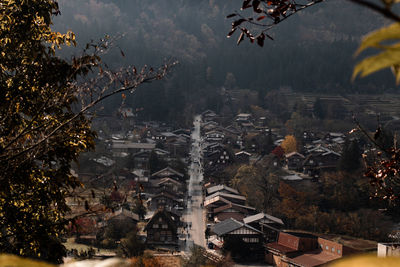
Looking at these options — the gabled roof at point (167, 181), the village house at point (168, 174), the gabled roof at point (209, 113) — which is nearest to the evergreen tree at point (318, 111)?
the gabled roof at point (209, 113)

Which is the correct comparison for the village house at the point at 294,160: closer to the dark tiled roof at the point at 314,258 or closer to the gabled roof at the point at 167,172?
the gabled roof at the point at 167,172

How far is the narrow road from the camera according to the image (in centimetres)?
1566

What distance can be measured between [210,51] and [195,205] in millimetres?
50182

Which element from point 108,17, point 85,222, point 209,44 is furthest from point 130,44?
point 85,222

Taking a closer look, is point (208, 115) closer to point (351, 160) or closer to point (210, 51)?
point (351, 160)

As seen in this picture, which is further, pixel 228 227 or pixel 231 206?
pixel 231 206

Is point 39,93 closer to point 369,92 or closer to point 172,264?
point 172,264

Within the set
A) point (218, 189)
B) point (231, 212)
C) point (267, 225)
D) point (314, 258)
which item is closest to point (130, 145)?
point (218, 189)

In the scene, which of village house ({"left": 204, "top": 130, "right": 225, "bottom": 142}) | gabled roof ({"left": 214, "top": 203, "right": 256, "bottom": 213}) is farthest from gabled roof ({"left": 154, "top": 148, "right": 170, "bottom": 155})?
gabled roof ({"left": 214, "top": 203, "right": 256, "bottom": 213})

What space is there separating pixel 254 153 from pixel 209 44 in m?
45.3

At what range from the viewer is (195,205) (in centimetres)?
2014

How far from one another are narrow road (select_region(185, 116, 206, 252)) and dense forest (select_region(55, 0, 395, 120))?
10.9 metres

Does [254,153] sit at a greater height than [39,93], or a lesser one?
greater

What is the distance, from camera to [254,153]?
95.8ft
